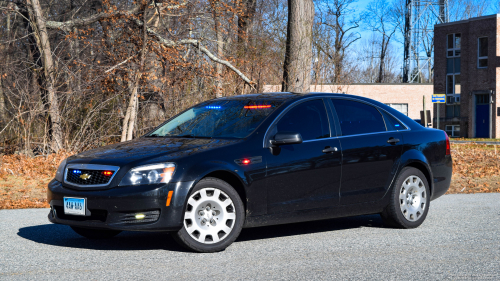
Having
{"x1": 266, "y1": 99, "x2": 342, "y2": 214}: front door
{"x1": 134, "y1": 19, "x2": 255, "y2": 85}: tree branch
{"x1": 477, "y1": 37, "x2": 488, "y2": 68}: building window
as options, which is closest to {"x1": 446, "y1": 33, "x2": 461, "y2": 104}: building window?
{"x1": 477, "y1": 37, "x2": 488, "y2": 68}: building window

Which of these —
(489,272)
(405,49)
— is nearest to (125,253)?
(489,272)

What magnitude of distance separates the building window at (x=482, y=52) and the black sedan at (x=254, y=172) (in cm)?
3989

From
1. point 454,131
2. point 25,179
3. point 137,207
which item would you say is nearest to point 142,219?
point 137,207

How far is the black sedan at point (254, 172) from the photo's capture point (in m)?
5.77

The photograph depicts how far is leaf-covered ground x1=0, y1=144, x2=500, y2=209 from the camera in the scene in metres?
11.0

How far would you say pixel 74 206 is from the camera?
5.97 m

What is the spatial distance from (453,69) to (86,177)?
4674 centimetres

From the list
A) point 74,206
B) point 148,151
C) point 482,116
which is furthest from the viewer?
point 482,116

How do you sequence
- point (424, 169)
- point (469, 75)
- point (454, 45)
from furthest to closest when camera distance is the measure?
point (454, 45)
point (469, 75)
point (424, 169)

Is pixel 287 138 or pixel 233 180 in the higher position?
pixel 287 138

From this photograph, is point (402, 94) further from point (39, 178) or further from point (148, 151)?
point (148, 151)

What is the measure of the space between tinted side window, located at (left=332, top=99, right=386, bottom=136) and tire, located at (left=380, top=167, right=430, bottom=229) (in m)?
0.68

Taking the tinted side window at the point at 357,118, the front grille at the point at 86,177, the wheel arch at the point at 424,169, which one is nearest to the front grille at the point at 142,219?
the front grille at the point at 86,177

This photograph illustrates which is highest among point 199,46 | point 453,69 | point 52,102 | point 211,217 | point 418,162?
point 453,69
